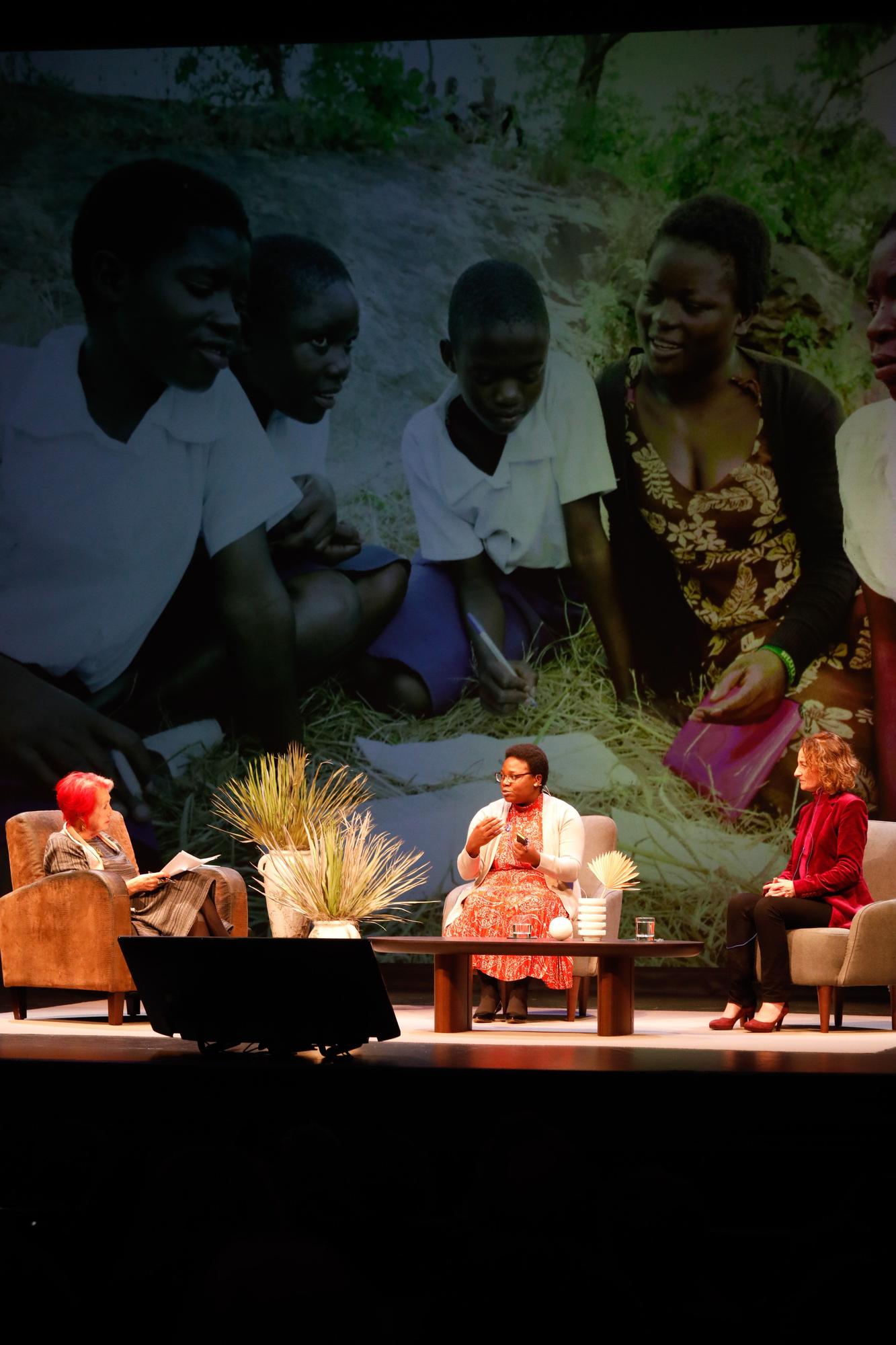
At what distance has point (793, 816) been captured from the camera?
6.96 metres

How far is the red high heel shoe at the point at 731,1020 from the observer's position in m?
5.20

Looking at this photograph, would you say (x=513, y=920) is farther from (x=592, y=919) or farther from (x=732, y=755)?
(x=732, y=755)

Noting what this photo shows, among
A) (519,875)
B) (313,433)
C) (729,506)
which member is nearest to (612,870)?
(519,875)

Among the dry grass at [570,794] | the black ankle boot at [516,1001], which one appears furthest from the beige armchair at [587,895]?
the dry grass at [570,794]

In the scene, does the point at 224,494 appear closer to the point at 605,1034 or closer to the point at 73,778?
the point at 73,778

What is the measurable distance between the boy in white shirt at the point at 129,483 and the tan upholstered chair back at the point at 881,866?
2946mm

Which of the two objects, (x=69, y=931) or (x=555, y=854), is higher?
(x=555, y=854)

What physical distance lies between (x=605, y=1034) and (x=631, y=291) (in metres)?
3.93

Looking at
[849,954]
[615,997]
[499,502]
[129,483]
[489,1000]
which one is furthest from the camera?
[129,483]

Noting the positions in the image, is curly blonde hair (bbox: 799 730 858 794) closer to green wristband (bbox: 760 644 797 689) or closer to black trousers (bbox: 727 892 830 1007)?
black trousers (bbox: 727 892 830 1007)

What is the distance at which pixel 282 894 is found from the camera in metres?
5.16

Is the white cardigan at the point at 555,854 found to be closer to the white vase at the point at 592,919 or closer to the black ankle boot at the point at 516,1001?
the white vase at the point at 592,919

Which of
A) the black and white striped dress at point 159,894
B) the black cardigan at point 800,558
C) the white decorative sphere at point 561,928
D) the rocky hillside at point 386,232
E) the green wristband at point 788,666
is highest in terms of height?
the rocky hillside at point 386,232

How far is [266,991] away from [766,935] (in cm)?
228
